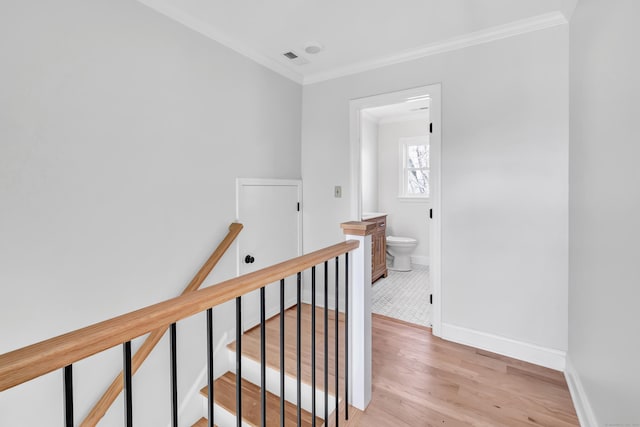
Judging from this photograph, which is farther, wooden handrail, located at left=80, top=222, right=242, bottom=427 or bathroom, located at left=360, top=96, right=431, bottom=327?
bathroom, located at left=360, top=96, right=431, bottom=327

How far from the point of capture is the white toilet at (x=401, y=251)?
4441 millimetres

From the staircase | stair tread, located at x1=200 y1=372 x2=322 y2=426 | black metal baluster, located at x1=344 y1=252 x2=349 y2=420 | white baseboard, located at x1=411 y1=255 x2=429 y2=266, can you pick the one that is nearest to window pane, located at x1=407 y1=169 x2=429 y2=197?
white baseboard, located at x1=411 y1=255 x2=429 y2=266

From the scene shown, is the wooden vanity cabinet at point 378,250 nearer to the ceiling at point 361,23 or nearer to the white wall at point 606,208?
the ceiling at point 361,23

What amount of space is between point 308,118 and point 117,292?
2269 mm

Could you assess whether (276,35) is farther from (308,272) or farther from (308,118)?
(308,272)

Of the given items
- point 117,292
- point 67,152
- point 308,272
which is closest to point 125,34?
point 67,152

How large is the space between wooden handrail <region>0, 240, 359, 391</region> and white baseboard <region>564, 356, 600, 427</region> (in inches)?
67.8

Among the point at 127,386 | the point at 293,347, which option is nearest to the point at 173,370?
the point at 127,386

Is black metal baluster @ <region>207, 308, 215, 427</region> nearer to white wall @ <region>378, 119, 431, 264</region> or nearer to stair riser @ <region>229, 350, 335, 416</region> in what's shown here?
stair riser @ <region>229, 350, 335, 416</region>

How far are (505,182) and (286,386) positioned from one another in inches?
82.6

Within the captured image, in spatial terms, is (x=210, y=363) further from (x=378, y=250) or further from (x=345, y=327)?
(x=378, y=250)

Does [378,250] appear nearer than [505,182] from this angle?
No

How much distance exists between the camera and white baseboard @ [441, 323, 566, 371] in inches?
83.2

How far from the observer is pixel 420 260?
4.87m
